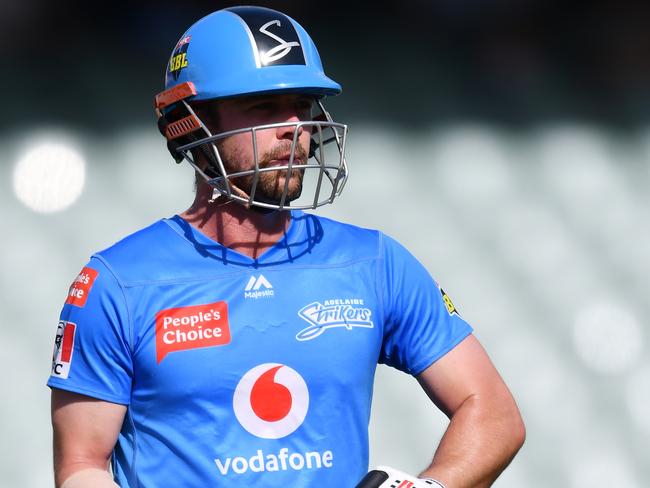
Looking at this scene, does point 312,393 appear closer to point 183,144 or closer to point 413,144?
point 183,144

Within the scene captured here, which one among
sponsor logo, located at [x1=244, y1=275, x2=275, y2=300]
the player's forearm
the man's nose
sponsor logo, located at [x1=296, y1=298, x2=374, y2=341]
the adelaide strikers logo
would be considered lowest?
the player's forearm

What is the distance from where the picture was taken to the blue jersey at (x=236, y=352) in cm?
248

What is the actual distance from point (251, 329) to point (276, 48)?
0.64 meters

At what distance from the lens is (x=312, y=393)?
2.53m

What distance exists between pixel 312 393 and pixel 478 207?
8.33 feet

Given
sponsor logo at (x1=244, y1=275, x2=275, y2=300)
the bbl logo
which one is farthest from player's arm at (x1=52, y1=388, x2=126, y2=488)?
the bbl logo

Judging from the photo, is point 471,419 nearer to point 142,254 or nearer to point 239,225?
→ point 239,225

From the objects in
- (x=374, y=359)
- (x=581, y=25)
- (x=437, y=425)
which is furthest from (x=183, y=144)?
(x=581, y=25)

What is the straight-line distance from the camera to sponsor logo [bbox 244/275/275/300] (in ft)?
8.53

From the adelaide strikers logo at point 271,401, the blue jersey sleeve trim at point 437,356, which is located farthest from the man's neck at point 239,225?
the blue jersey sleeve trim at point 437,356

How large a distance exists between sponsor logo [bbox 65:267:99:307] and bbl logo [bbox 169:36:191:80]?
0.53 m

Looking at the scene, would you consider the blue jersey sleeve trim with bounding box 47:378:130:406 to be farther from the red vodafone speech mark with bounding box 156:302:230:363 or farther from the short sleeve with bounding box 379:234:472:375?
the short sleeve with bounding box 379:234:472:375

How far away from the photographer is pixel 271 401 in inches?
98.4

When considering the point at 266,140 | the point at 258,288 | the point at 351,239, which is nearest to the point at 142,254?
the point at 258,288
